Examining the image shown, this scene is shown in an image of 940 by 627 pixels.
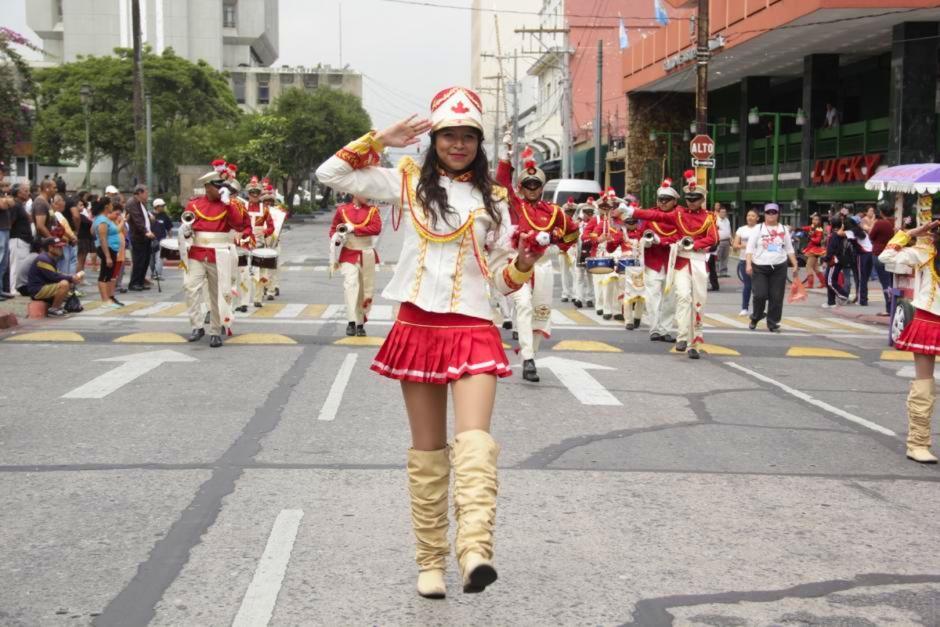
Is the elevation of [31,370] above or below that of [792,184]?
below

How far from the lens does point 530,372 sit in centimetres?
1180

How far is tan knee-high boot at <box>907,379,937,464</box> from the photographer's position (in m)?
8.27

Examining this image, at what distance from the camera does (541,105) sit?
8919 cm

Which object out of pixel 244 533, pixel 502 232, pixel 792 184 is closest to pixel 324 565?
pixel 244 533

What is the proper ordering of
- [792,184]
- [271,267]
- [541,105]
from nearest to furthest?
[271,267]
[792,184]
[541,105]

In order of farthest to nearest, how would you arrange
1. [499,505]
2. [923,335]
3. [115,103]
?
[115,103]
[923,335]
[499,505]

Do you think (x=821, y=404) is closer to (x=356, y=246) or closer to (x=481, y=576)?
(x=356, y=246)

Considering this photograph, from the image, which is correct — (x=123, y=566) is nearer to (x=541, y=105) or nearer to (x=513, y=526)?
(x=513, y=526)

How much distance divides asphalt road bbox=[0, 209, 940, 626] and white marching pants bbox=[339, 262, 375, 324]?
7.13ft

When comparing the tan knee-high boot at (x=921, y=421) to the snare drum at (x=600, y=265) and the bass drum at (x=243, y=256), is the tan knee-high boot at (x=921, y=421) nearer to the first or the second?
the snare drum at (x=600, y=265)

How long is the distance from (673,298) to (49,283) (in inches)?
354

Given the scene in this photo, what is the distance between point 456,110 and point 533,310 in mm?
7519

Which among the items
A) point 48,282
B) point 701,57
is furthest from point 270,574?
point 701,57

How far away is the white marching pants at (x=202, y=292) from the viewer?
14.4 metres
